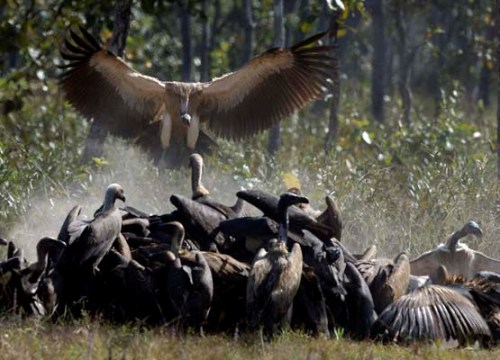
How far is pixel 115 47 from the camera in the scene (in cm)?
1306

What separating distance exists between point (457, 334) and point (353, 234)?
3.29 m

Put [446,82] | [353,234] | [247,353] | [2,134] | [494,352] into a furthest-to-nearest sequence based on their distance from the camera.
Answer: [446,82], [2,134], [353,234], [494,352], [247,353]

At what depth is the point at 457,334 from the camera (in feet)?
25.8

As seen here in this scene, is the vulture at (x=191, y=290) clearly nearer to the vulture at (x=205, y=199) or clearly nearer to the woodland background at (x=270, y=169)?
the vulture at (x=205, y=199)

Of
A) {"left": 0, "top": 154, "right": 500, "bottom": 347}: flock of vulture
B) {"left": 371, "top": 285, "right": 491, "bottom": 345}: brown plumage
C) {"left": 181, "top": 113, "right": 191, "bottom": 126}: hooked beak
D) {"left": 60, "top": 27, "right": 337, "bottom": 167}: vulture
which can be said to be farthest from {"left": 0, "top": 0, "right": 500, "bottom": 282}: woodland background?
{"left": 371, "top": 285, "right": 491, "bottom": 345}: brown plumage

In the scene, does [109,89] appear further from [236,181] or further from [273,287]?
[273,287]

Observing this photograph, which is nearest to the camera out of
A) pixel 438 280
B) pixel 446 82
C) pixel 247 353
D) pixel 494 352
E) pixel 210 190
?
pixel 247 353

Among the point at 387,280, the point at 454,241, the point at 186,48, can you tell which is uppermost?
the point at 186,48

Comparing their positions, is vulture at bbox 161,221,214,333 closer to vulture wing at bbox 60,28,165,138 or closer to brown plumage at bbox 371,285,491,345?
brown plumage at bbox 371,285,491,345

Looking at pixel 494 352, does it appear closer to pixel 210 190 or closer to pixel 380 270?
pixel 380 270

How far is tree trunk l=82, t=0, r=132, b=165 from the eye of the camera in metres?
12.7

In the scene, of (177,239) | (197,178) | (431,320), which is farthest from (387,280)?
(197,178)

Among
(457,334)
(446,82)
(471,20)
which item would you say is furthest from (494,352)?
(471,20)

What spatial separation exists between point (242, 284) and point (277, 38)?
632cm
